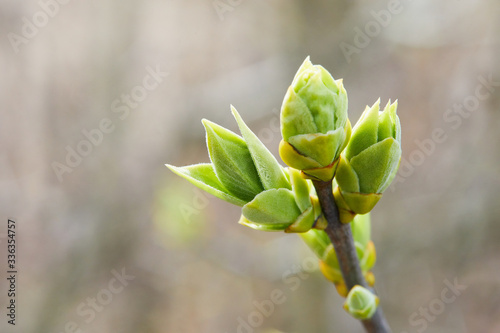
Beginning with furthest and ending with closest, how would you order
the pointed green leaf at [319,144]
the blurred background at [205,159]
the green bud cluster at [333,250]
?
the blurred background at [205,159] < the green bud cluster at [333,250] < the pointed green leaf at [319,144]

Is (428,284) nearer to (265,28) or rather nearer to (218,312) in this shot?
(218,312)

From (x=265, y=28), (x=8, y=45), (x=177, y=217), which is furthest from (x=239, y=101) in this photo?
(x=8, y=45)

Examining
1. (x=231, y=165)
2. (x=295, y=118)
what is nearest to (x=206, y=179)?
(x=231, y=165)

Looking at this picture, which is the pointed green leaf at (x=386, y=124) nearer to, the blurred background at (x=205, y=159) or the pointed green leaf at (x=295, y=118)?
the pointed green leaf at (x=295, y=118)

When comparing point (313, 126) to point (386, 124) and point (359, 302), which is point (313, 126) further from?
point (359, 302)

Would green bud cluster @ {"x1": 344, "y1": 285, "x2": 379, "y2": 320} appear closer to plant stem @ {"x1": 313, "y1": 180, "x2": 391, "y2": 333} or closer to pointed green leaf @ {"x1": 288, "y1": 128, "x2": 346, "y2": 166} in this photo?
plant stem @ {"x1": 313, "y1": 180, "x2": 391, "y2": 333}

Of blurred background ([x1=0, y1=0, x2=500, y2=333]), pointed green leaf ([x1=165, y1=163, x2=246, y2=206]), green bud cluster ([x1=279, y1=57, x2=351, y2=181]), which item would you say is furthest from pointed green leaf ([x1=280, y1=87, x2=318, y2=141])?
blurred background ([x1=0, y1=0, x2=500, y2=333])

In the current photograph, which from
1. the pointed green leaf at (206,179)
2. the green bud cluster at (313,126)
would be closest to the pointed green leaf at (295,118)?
the green bud cluster at (313,126)
